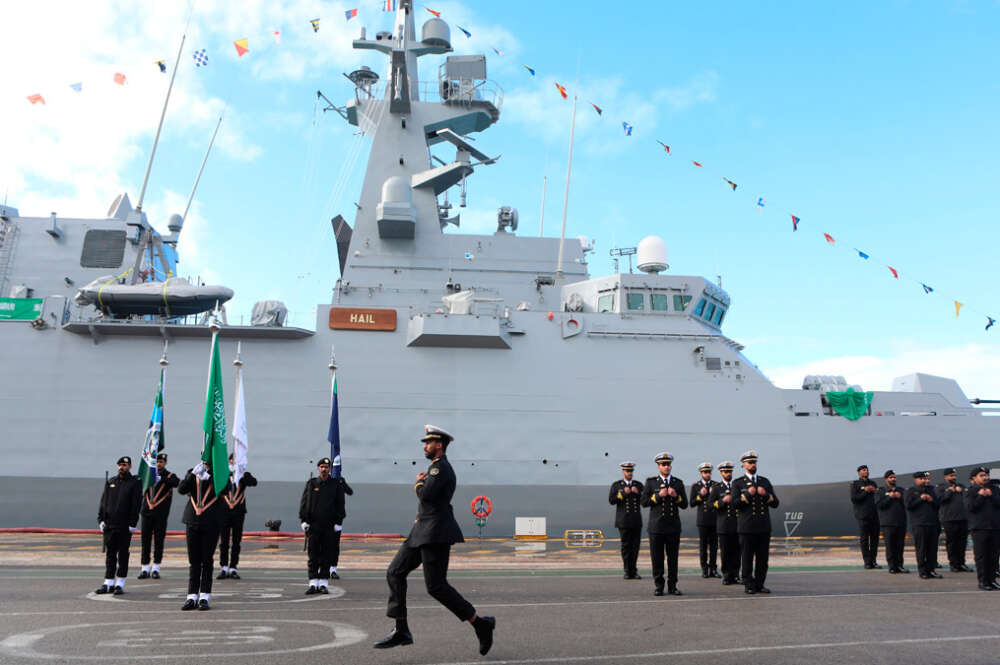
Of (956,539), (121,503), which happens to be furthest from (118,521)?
(956,539)

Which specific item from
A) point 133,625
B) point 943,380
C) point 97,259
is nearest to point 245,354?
point 97,259

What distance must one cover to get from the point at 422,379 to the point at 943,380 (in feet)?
42.3

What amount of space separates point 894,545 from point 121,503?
9.91 meters

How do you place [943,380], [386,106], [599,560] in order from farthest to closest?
[386,106], [943,380], [599,560]

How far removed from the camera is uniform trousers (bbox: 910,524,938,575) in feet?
29.3

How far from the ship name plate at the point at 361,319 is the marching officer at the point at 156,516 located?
26.6 ft

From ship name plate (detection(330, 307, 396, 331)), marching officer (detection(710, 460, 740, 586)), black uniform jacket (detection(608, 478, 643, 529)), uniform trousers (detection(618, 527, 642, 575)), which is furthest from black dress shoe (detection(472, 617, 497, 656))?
ship name plate (detection(330, 307, 396, 331))

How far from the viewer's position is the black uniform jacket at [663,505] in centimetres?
764

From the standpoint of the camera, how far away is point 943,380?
1739 cm

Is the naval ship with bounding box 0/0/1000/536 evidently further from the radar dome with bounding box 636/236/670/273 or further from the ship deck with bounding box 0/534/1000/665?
the ship deck with bounding box 0/534/1000/665

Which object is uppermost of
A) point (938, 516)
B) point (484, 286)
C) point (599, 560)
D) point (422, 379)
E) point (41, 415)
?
point (484, 286)

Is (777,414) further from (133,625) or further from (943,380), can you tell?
(133,625)

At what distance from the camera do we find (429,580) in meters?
4.63

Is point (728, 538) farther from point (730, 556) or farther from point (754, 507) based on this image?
point (754, 507)
